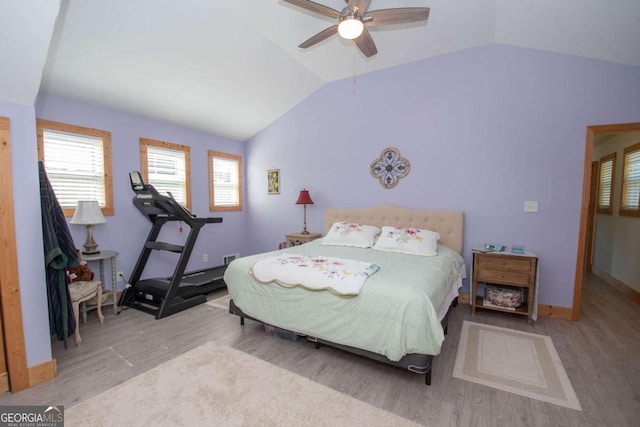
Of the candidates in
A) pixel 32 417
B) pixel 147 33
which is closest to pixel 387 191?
pixel 147 33

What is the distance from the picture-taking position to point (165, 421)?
173 cm

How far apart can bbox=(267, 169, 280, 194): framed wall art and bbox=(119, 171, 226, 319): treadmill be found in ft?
5.50

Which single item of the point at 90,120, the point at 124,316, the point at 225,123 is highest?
the point at 225,123

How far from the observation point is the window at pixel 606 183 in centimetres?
467

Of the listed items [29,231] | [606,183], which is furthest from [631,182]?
[29,231]

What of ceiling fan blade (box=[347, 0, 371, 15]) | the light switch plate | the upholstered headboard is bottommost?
the upholstered headboard

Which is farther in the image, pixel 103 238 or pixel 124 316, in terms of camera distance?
pixel 103 238

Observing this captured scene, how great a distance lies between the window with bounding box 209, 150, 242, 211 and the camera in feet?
16.3

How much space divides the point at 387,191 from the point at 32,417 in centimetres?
402

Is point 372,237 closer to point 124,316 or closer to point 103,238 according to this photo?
point 124,316

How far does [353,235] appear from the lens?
150 inches

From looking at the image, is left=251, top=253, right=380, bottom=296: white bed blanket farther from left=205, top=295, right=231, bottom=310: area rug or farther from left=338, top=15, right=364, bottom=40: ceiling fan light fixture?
left=338, top=15, right=364, bottom=40: ceiling fan light fixture

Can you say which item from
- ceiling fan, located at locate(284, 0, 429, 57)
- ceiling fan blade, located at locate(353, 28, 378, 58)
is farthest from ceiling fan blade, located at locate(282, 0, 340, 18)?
ceiling fan blade, located at locate(353, 28, 378, 58)

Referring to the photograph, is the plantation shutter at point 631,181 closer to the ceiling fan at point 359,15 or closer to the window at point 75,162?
the ceiling fan at point 359,15
